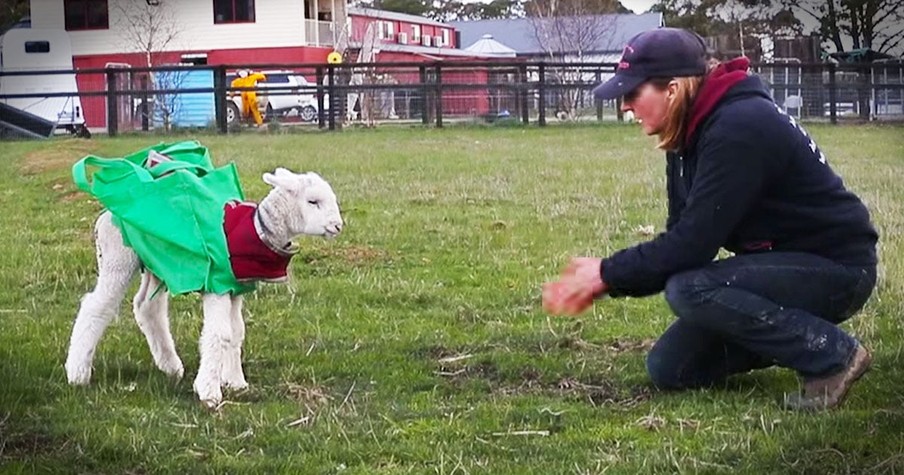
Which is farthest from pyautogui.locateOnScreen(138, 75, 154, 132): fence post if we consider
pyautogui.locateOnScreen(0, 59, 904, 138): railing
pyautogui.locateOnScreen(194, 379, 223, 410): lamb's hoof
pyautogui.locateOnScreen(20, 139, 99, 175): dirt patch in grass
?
pyautogui.locateOnScreen(194, 379, 223, 410): lamb's hoof

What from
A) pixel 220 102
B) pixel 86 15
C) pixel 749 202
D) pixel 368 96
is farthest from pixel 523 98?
pixel 749 202

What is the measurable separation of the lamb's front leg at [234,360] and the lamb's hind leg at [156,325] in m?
0.34

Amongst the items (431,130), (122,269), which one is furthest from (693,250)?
(431,130)

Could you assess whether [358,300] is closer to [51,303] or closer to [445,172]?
[51,303]

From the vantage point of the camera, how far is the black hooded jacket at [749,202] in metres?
3.88

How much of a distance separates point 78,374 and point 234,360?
21.4 inches

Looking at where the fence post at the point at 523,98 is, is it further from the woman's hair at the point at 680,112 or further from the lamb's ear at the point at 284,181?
the woman's hair at the point at 680,112

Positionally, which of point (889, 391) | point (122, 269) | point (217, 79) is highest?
point (217, 79)

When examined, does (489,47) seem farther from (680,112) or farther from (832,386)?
(832,386)

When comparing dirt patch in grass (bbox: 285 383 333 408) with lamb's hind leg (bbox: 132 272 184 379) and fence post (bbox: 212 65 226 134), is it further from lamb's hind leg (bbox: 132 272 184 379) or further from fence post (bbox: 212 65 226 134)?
fence post (bbox: 212 65 226 134)

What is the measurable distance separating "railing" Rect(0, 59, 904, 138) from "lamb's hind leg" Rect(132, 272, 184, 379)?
15329mm

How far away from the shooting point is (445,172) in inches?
501

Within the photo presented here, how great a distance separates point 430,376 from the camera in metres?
4.61

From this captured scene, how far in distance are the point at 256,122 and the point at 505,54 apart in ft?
16.0
